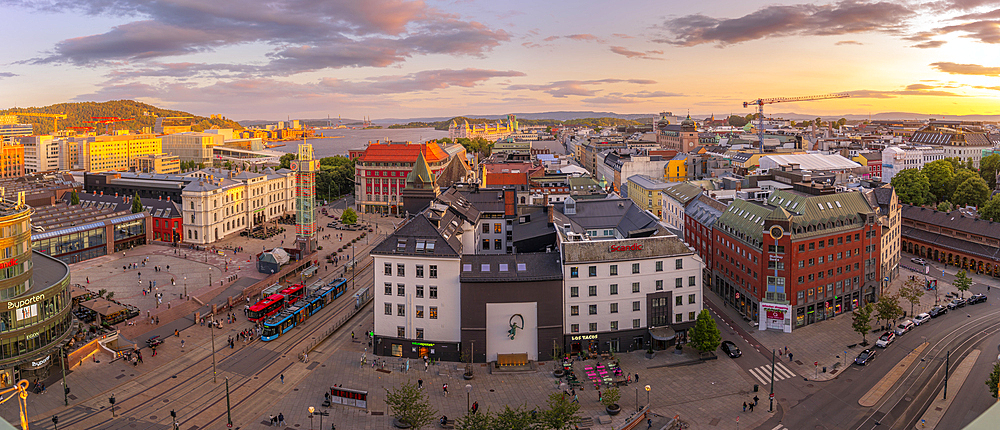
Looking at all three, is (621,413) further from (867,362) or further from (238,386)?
(238,386)

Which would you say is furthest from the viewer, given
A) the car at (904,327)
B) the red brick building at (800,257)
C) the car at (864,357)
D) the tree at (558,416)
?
the red brick building at (800,257)

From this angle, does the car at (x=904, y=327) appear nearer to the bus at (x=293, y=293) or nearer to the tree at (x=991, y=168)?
the bus at (x=293, y=293)

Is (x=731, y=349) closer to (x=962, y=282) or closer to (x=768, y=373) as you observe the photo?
(x=768, y=373)

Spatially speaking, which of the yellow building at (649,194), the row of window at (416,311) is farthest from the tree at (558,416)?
the yellow building at (649,194)

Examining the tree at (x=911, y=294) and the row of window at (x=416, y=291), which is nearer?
the row of window at (x=416, y=291)

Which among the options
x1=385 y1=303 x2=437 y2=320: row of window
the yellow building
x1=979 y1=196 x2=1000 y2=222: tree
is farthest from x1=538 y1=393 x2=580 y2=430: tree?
x1=979 y1=196 x2=1000 y2=222: tree
